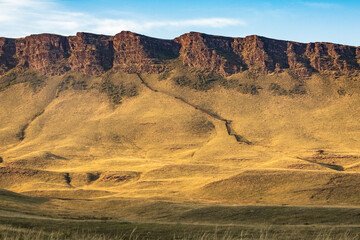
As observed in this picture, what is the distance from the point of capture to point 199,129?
153625 millimetres

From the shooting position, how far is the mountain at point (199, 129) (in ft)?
293

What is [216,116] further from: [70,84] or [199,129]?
[70,84]

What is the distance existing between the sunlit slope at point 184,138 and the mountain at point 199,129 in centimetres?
34

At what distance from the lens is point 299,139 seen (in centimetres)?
14200

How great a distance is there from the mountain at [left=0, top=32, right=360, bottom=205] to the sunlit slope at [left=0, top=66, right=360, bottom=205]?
340 millimetres

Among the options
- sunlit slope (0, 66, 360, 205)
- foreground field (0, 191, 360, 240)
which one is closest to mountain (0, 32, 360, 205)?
sunlit slope (0, 66, 360, 205)

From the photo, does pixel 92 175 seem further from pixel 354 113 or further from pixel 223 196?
pixel 354 113

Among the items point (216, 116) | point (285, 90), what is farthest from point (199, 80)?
point (285, 90)

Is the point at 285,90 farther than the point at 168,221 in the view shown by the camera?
Yes

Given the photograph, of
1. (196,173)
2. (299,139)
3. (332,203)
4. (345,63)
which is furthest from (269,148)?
(345,63)

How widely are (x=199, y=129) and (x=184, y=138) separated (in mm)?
7141

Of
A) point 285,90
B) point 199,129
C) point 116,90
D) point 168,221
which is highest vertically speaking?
point 285,90

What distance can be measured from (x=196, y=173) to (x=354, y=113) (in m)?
76.1

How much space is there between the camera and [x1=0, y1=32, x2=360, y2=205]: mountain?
89375 millimetres
